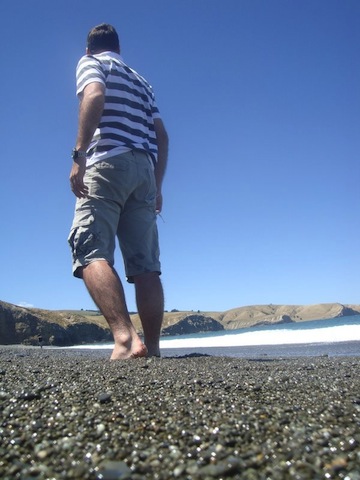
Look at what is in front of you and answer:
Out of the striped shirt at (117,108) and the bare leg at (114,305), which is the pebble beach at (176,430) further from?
the striped shirt at (117,108)

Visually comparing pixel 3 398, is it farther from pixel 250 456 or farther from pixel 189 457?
pixel 250 456

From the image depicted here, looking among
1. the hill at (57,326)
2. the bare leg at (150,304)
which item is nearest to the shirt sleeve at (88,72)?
the bare leg at (150,304)

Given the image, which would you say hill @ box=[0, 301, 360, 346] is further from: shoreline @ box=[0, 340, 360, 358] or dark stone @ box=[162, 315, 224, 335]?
shoreline @ box=[0, 340, 360, 358]

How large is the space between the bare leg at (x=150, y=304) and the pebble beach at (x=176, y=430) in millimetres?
1843

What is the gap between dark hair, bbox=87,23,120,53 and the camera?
4621mm

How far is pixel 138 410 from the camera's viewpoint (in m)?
1.71

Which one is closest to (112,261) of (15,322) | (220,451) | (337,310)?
(220,451)

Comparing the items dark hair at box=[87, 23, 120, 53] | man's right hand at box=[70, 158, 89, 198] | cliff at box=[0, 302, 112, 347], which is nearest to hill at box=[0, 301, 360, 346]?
cliff at box=[0, 302, 112, 347]

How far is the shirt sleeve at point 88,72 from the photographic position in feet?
13.2

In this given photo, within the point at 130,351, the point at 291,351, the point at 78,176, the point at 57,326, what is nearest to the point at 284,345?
the point at 291,351

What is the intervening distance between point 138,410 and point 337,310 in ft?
454

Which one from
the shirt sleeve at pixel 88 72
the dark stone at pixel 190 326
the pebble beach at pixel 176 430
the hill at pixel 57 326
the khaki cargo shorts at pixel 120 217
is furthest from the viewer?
the dark stone at pixel 190 326

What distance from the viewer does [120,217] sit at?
431 centimetres

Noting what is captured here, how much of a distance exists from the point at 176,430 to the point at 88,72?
3.57 meters
